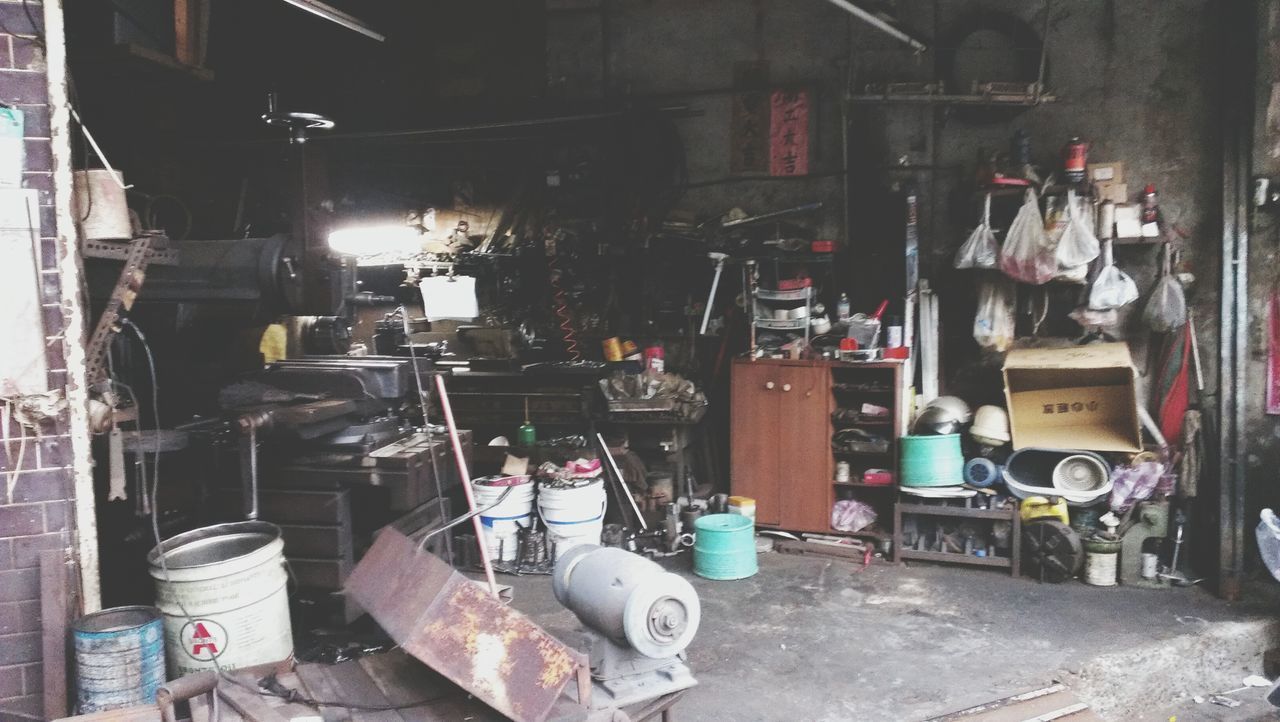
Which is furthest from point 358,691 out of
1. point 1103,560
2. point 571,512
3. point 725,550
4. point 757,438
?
point 1103,560

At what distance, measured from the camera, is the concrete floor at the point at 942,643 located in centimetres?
395

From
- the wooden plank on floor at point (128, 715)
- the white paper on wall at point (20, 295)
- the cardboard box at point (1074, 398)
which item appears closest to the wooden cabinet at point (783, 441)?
the cardboard box at point (1074, 398)

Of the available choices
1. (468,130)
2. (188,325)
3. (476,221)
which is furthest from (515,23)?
(188,325)

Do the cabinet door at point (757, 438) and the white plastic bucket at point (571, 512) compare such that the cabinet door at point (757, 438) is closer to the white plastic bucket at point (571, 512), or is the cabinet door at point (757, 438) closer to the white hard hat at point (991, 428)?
the white plastic bucket at point (571, 512)

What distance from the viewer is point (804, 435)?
603cm

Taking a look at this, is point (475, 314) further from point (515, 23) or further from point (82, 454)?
point (82, 454)

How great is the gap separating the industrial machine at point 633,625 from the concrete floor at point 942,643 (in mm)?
190

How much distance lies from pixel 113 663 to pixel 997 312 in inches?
209

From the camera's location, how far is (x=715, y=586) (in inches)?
212

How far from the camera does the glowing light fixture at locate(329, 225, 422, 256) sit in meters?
7.61

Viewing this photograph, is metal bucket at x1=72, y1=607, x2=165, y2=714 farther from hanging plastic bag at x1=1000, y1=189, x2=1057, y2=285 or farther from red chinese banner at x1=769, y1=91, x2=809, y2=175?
red chinese banner at x1=769, y1=91, x2=809, y2=175

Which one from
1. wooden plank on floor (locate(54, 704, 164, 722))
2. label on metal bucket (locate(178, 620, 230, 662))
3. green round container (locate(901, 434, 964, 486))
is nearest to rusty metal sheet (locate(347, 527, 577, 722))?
wooden plank on floor (locate(54, 704, 164, 722))

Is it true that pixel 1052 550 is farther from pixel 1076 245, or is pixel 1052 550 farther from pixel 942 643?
pixel 1076 245

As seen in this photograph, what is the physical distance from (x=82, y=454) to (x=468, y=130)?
4.78m
